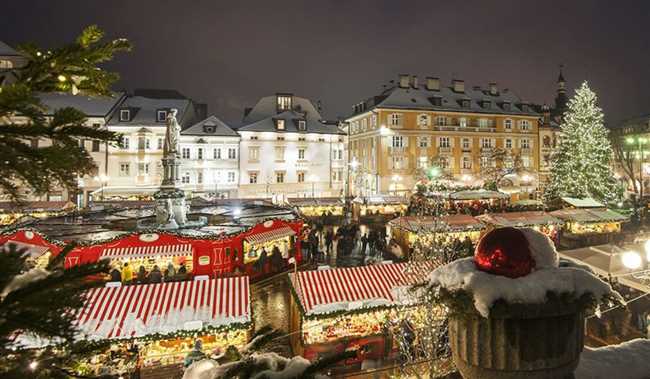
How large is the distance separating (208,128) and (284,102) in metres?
11.1

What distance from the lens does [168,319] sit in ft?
25.8

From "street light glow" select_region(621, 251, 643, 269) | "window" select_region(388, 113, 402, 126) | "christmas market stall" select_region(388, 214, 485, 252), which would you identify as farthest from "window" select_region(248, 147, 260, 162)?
"street light glow" select_region(621, 251, 643, 269)

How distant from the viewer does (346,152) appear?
139 feet

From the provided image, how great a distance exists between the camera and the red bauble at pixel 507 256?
7.07ft

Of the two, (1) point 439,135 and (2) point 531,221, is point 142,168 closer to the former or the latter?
(2) point 531,221

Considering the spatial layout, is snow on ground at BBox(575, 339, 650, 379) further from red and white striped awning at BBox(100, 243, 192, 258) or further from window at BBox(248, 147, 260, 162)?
window at BBox(248, 147, 260, 162)

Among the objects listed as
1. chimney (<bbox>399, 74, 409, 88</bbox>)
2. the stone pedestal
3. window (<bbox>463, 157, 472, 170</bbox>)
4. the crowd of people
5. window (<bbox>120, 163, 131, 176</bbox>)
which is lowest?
the crowd of people

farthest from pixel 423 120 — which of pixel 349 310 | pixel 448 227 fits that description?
pixel 349 310

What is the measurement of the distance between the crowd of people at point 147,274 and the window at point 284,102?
32.5m

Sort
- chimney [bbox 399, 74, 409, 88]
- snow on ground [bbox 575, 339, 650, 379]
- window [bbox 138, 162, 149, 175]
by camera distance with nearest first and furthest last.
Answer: snow on ground [bbox 575, 339, 650, 379]
window [bbox 138, 162, 149, 175]
chimney [bbox 399, 74, 409, 88]

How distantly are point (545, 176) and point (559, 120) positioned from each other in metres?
10.7

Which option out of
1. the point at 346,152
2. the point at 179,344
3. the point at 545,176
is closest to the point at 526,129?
the point at 545,176

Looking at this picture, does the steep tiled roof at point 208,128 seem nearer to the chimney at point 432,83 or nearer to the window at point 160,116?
the window at point 160,116

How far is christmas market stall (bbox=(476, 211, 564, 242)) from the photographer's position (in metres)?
19.5
